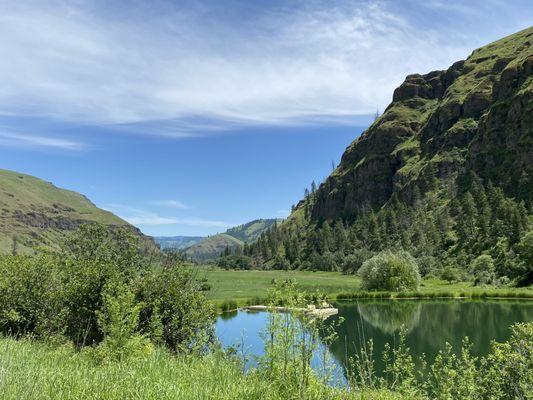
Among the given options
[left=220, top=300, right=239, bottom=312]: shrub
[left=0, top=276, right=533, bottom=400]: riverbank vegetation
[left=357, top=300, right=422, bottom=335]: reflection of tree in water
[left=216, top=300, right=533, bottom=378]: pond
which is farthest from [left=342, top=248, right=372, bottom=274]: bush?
[left=0, top=276, right=533, bottom=400]: riverbank vegetation

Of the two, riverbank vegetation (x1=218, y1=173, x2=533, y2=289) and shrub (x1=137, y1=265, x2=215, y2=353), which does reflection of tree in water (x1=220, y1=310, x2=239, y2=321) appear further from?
riverbank vegetation (x1=218, y1=173, x2=533, y2=289)

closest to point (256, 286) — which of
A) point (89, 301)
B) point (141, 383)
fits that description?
point (89, 301)

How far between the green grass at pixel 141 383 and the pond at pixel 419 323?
24974 mm

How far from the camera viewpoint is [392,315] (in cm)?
6384

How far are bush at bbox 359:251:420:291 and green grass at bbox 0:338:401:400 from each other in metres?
87.2

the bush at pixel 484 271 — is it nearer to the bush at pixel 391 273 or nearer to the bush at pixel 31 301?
the bush at pixel 391 273

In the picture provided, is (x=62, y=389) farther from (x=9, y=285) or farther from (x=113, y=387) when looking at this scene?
(x=9, y=285)

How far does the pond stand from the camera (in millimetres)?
42103

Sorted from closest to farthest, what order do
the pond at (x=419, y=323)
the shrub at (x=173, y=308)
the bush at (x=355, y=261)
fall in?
the shrub at (x=173, y=308) < the pond at (x=419, y=323) < the bush at (x=355, y=261)

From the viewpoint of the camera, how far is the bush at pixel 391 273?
9288 centimetres

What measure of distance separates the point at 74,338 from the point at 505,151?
18538 centimetres

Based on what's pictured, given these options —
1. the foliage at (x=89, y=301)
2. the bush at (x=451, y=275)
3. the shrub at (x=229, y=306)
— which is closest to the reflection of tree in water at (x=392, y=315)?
the shrub at (x=229, y=306)

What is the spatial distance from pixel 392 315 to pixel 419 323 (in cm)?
733

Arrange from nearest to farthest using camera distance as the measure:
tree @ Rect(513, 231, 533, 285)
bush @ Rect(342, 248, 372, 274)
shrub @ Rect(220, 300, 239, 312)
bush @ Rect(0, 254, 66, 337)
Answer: bush @ Rect(0, 254, 66, 337)
shrub @ Rect(220, 300, 239, 312)
tree @ Rect(513, 231, 533, 285)
bush @ Rect(342, 248, 372, 274)
